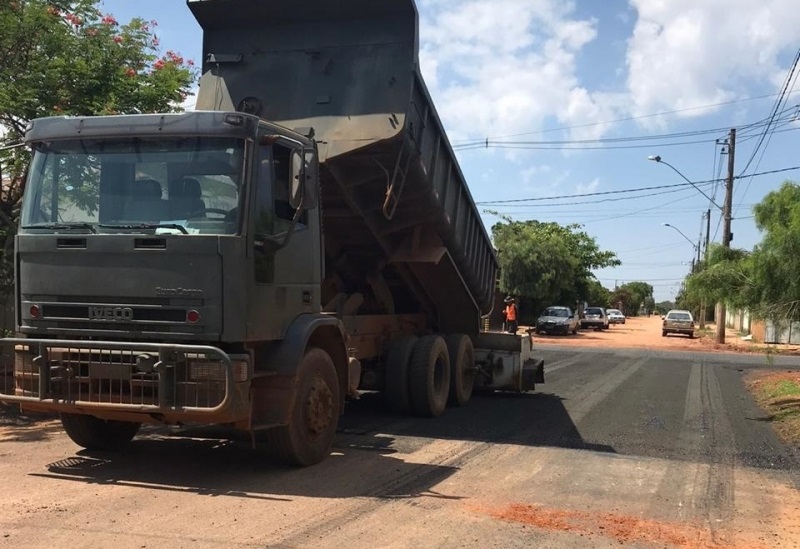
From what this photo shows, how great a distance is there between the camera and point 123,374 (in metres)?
5.82

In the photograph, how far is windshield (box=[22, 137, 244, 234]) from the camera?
594cm

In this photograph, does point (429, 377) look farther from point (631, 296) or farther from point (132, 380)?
point (631, 296)

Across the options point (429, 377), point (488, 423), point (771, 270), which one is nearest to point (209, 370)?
point (429, 377)

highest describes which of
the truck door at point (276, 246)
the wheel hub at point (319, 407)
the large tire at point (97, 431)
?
the truck door at point (276, 246)

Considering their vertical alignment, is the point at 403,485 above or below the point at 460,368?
below

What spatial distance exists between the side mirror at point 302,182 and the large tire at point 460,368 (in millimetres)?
5141

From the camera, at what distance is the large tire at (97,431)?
7016 mm

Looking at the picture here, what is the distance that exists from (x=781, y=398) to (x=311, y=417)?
9813 mm

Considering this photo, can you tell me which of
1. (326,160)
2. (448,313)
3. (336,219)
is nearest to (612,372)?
(448,313)

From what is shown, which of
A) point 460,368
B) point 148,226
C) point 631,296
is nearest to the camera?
point 148,226

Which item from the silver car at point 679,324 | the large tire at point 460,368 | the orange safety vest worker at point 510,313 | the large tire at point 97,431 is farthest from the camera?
the silver car at point 679,324

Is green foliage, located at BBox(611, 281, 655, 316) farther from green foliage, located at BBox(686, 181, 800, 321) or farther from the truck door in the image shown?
the truck door

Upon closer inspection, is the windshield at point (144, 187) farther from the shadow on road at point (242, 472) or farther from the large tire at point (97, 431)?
the shadow on road at point (242, 472)

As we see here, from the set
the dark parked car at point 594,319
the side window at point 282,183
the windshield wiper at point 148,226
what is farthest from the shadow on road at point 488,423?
the dark parked car at point 594,319
